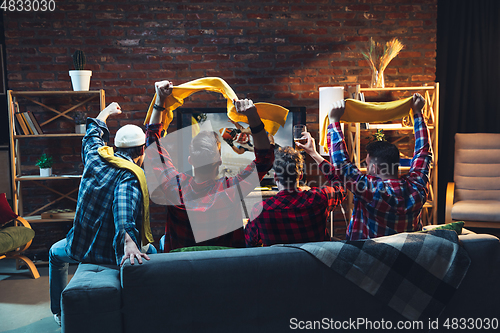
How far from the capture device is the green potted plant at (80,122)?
346cm

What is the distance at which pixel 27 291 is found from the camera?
2.90m

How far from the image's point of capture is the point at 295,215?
5.74ft

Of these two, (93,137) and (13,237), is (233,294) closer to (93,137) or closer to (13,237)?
(93,137)

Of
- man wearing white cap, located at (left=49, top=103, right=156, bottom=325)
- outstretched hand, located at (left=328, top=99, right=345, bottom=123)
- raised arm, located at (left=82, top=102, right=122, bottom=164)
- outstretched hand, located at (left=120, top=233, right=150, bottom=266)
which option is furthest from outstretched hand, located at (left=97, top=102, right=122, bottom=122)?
outstretched hand, located at (left=328, top=99, right=345, bottom=123)

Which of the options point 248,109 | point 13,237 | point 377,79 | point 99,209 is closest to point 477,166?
point 377,79

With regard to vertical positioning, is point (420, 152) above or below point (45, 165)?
above

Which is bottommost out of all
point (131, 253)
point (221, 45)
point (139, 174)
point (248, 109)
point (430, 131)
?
point (131, 253)

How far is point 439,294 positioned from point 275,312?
65cm

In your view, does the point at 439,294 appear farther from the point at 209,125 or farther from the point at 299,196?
the point at 209,125

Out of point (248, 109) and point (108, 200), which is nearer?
point (248, 109)

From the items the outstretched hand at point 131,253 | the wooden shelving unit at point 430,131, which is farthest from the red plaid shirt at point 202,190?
the wooden shelving unit at point 430,131

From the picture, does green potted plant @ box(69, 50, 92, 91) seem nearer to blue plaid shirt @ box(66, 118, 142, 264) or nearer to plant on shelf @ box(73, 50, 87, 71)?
plant on shelf @ box(73, 50, 87, 71)

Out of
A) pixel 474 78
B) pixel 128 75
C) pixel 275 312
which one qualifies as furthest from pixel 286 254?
pixel 474 78

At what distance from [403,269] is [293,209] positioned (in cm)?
51
